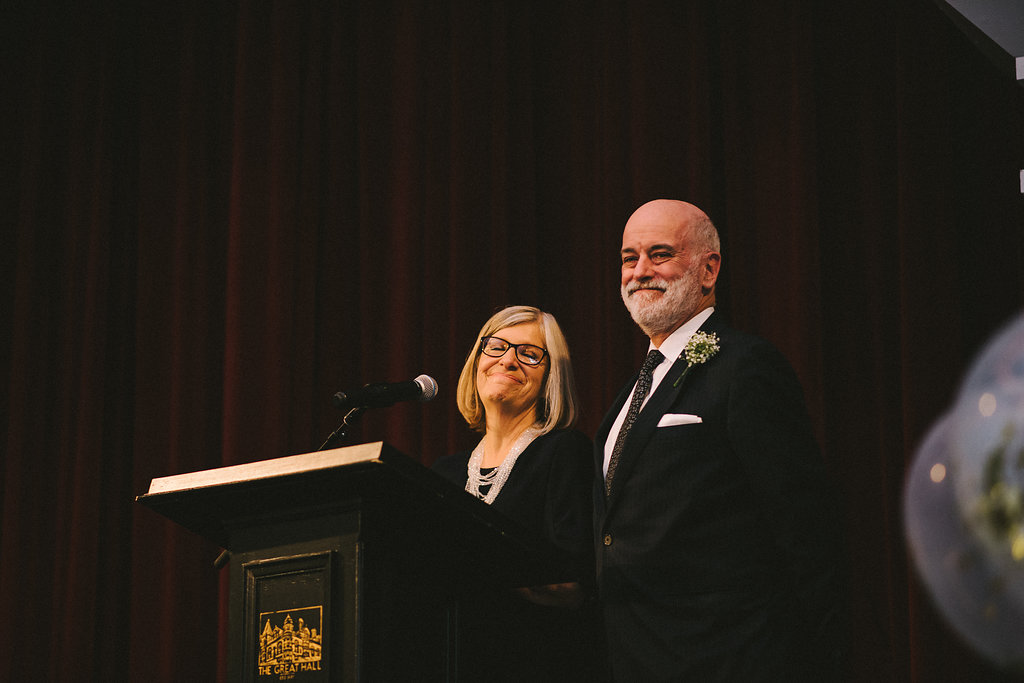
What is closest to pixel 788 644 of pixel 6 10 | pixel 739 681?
pixel 739 681

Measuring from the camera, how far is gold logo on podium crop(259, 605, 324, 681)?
157 centimetres

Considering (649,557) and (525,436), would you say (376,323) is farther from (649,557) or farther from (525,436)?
(649,557)

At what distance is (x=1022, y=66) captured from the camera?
1234mm

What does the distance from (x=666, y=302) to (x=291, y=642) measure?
40.4 inches

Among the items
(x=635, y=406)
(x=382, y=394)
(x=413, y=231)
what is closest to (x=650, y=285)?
(x=635, y=406)

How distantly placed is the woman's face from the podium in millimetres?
834

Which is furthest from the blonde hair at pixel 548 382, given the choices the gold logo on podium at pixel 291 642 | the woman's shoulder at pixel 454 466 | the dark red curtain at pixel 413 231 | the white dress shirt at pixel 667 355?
the gold logo on podium at pixel 291 642

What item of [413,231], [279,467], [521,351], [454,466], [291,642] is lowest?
[291,642]

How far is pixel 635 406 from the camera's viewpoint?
2.15 m

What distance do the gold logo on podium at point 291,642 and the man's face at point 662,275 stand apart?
948 mm

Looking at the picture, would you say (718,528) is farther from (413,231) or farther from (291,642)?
(413,231)

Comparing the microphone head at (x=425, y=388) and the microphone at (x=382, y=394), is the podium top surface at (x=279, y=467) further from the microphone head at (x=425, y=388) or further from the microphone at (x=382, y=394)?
the microphone head at (x=425, y=388)

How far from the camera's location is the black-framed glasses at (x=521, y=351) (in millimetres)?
2625

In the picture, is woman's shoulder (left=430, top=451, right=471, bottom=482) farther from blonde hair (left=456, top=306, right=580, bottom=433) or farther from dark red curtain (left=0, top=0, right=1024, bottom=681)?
dark red curtain (left=0, top=0, right=1024, bottom=681)
